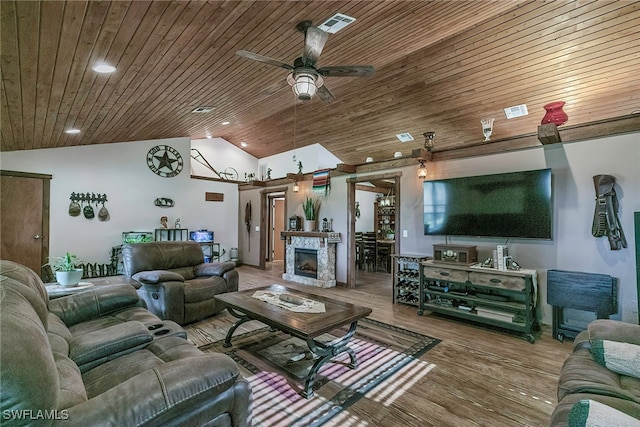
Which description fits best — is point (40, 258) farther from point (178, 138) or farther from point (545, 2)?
point (545, 2)

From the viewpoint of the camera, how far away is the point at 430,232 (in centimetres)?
448

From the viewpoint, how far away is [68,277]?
9.32ft

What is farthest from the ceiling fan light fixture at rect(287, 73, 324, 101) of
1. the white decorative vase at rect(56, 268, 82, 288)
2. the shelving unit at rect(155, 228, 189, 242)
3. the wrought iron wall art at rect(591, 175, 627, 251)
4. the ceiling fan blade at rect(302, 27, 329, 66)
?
the shelving unit at rect(155, 228, 189, 242)

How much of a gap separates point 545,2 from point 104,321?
5.24 metres

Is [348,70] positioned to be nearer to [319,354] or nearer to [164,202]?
[319,354]

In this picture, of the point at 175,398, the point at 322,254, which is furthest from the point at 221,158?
the point at 175,398

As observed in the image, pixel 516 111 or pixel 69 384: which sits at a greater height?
pixel 516 111

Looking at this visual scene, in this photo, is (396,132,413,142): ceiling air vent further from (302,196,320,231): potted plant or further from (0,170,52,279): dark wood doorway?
(0,170,52,279): dark wood doorway

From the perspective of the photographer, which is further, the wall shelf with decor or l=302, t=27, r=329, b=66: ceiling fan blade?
the wall shelf with decor

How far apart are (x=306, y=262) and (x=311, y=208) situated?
120 cm

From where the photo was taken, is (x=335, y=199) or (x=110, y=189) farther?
(x=110, y=189)

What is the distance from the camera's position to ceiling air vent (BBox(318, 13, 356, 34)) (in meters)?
2.62

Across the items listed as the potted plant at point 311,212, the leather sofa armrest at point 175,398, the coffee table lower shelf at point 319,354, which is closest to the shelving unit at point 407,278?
the coffee table lower shelf at point 319,354

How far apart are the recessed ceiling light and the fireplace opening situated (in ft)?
14.8
